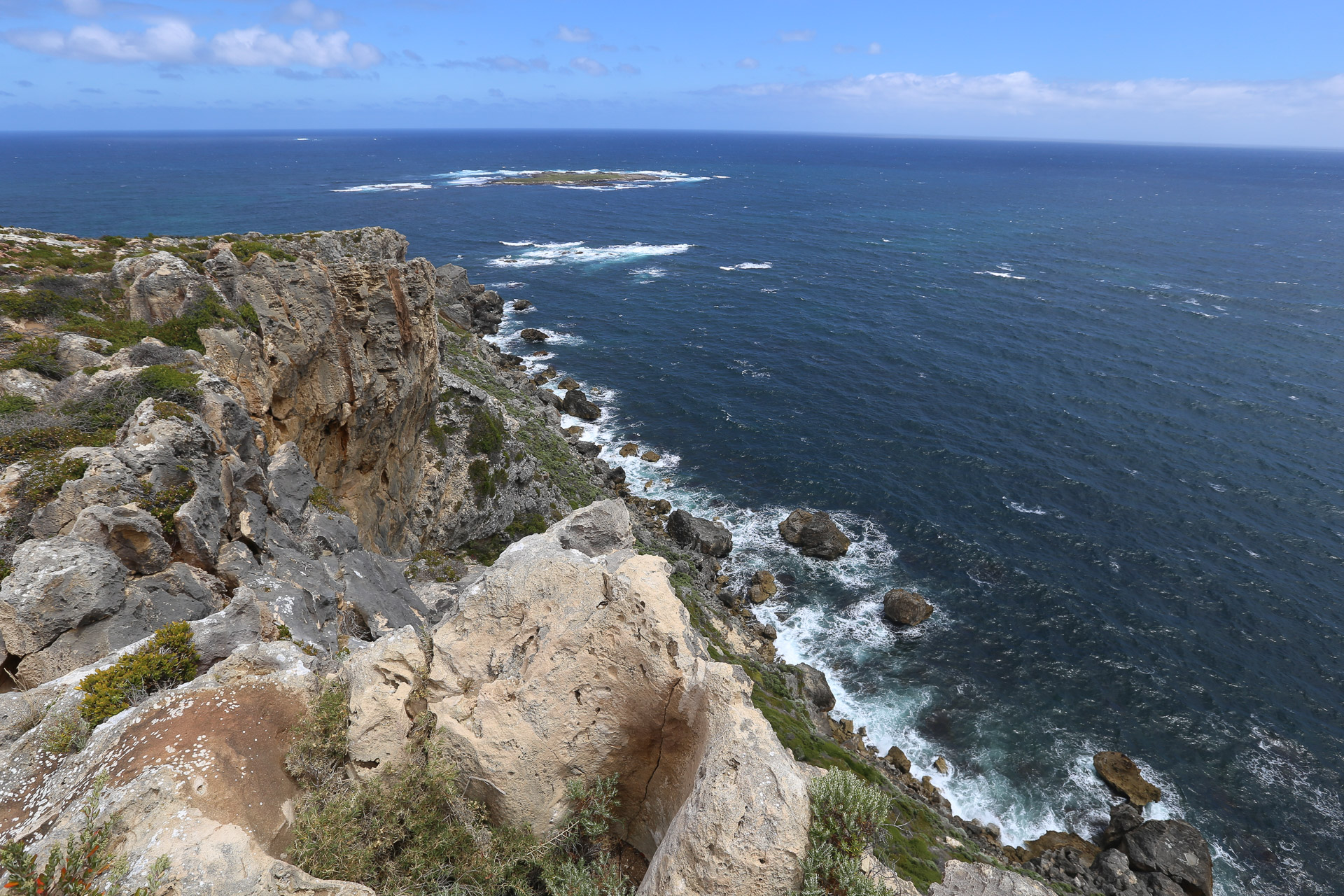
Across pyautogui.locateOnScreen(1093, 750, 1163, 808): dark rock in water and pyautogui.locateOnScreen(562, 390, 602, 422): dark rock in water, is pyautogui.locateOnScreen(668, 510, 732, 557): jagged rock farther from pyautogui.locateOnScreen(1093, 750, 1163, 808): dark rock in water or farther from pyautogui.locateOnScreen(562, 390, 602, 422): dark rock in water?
pyautogui.locateOnScreen(1093, 750, 1163, 808): dark rock in water

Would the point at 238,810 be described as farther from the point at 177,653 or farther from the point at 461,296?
the point at 461,296

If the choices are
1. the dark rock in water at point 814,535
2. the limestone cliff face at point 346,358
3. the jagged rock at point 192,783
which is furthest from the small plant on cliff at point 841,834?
the dark rock in water at point 814,535

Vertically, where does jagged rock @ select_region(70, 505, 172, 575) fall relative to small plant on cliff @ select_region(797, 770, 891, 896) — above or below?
above

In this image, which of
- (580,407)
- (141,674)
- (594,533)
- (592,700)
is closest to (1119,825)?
(594,533)

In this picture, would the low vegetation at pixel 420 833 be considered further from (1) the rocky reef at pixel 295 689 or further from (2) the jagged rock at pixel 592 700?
(2) the jagged rock at pixel 592 700

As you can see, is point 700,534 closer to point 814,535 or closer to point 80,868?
point 814,535

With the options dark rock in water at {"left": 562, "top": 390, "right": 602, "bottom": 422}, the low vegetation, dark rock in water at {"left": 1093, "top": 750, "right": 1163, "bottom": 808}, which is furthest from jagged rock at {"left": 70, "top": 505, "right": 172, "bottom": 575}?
dark rock in water at {"left": 562, "top": 390, "right": 602, "bottom": 422}
